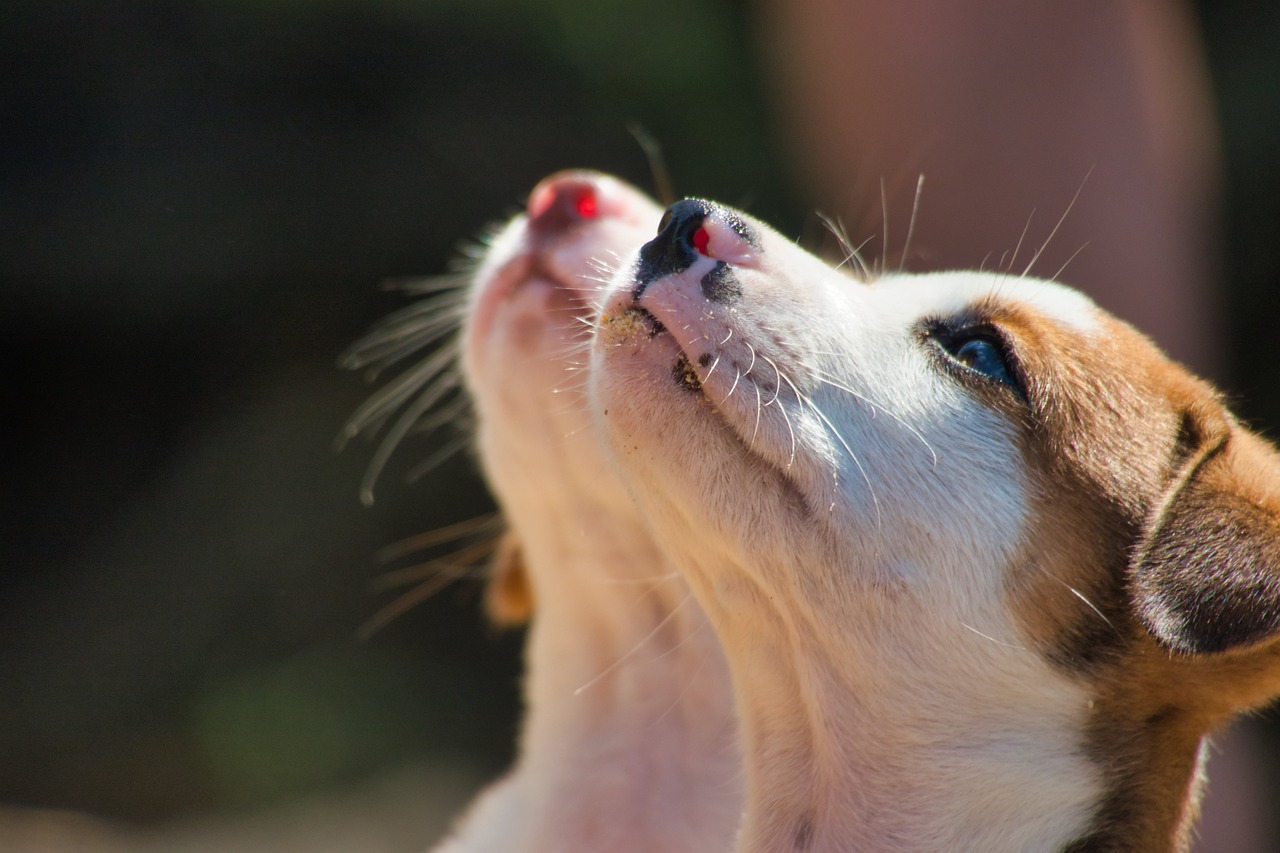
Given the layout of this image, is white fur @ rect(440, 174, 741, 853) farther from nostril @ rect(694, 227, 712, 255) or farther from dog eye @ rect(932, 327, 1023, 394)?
dog eye @ rect(932, 327, 1023, 394)

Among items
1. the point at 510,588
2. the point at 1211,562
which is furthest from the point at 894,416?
the point at 510,588

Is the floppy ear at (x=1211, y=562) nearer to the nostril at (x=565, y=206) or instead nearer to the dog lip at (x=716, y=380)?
the dog lip at (x=716, y=380)

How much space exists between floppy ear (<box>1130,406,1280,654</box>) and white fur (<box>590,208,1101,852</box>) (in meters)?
0.25

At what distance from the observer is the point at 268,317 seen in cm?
681

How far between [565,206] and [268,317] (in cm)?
398

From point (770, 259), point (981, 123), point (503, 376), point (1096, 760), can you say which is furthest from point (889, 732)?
point (981, 123)

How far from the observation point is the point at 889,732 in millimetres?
2463

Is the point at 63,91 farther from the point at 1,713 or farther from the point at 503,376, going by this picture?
the point at 503,376

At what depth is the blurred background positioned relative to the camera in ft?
20.5

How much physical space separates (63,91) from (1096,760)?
5739mm

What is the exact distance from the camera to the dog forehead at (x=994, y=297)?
2.59 m

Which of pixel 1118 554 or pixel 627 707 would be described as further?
pixel 627 707

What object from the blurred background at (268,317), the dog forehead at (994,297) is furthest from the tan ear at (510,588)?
the blurred background at (268,317)

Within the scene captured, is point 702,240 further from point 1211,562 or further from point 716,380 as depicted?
point 1211,562
